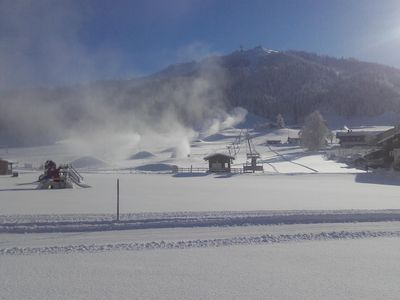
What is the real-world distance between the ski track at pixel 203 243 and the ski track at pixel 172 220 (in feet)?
7.21

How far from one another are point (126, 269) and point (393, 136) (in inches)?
1976

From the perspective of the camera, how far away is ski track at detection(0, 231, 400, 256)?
10.1 m

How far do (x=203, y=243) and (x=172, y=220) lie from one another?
11.2 ft

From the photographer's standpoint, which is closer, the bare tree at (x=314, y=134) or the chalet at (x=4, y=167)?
the chalet at (x=4, y=167)

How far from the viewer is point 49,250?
10.1 m

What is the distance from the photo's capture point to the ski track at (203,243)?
33.2 feet

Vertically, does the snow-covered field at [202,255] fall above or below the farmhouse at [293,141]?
below

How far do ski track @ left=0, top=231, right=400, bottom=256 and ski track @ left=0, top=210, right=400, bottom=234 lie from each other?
7.21 ft

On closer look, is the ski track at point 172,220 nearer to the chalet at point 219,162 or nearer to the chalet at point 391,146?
the chalet at point 391,146

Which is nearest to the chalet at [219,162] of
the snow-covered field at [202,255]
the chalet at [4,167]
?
the chalet at [4,167]

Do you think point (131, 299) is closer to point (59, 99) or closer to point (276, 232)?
point (276, 232)

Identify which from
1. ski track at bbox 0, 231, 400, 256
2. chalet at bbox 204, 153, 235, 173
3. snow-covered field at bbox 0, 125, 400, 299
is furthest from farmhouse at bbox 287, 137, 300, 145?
ski track at bbox 0, 231, 400, 256

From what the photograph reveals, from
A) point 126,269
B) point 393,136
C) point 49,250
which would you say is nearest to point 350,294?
point 126,269

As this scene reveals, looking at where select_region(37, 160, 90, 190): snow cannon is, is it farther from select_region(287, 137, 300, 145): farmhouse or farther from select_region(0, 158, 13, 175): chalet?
select_region(287, 137, 300, 145): farmhouse
